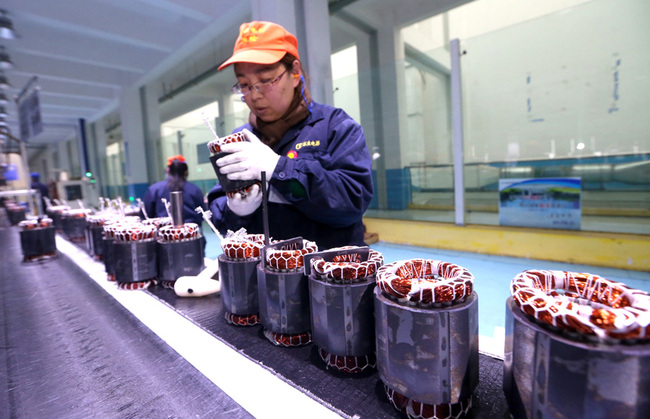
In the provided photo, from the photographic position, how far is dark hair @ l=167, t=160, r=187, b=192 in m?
2.79

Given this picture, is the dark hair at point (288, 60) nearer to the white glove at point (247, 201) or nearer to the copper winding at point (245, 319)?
the white glove at point (247, 201)

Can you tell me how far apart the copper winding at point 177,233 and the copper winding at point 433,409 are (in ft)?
2.50

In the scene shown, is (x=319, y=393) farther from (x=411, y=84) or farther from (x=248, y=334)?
(x=411, y=84)

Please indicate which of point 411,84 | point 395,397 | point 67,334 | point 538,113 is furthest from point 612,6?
point 67,334

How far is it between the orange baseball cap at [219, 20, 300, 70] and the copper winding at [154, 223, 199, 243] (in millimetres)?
483

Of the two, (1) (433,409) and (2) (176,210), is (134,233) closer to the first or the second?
(2) (176,210)

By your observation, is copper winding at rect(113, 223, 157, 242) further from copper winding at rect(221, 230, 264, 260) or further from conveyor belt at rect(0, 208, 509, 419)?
copper winding at rect(221, 230, 264, 260)

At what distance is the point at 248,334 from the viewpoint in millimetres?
681

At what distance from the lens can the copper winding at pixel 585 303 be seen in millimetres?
286

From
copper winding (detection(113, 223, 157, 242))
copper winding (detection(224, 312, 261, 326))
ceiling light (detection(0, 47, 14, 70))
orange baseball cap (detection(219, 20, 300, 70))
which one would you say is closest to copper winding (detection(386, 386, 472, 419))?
copper winding (detection(224, 312, 261, 326))

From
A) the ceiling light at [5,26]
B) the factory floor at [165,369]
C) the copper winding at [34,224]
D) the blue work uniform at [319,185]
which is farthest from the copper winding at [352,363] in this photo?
the ceiling light at [5,26]

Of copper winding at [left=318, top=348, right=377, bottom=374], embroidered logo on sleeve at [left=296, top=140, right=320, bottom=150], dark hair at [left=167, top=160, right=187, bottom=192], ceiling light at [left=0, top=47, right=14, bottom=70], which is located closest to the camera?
copper winding at [left=318, top=348, right=377, bottom=374]

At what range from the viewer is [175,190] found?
2807 mm

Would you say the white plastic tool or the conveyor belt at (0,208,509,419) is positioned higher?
the white plastic tool
